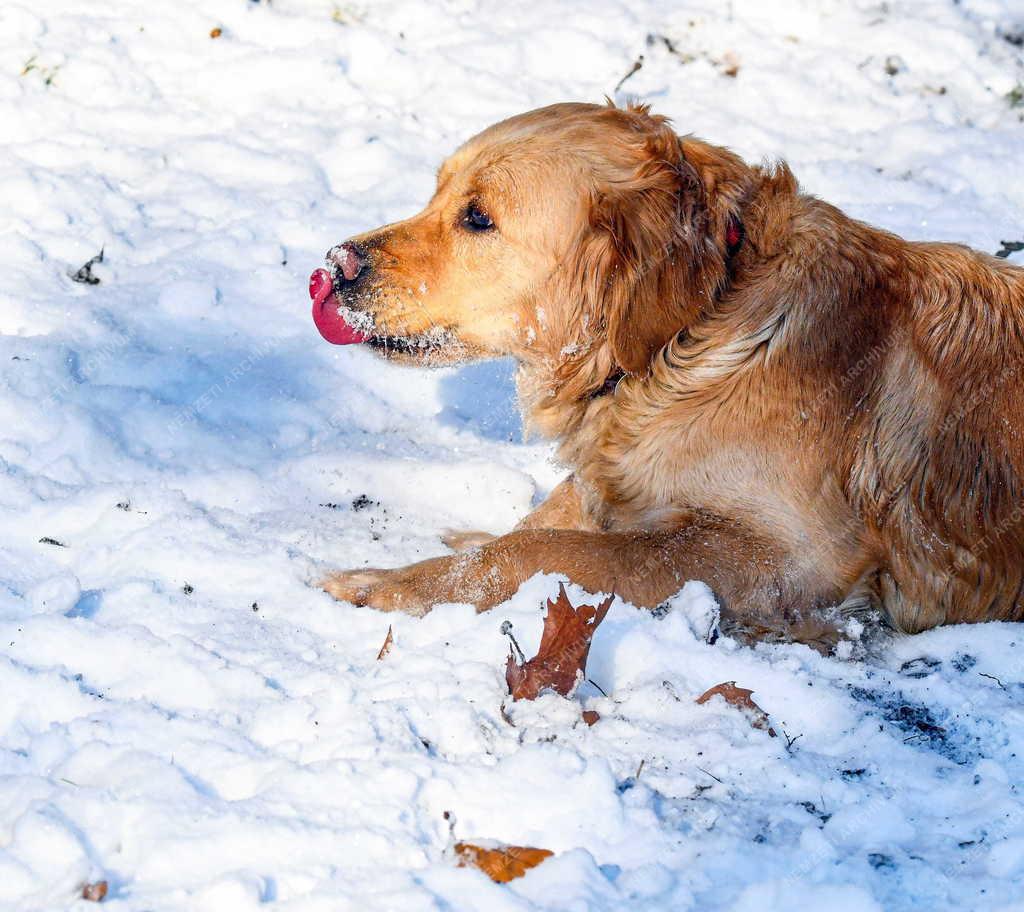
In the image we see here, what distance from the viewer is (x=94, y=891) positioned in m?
2.22

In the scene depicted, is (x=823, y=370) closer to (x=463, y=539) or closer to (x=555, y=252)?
(x=555, y=252)

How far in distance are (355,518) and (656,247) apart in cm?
151

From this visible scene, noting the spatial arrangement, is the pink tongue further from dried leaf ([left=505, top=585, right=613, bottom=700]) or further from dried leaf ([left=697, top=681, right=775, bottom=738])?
dried leaf ([left=697, top=681, right=775, bottom=738])

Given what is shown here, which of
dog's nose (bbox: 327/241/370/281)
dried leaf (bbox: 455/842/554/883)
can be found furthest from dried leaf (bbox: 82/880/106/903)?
dog's nose (bbox: 327/241/370/281)

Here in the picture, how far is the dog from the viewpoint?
3580mm

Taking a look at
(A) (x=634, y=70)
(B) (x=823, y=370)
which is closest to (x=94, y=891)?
(B) (x=823, y=370)

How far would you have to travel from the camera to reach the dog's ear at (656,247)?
3650 millimetres

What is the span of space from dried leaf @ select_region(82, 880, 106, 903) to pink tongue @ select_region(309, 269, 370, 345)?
2086 millimetres

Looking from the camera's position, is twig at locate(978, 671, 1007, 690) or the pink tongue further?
the pink tongue

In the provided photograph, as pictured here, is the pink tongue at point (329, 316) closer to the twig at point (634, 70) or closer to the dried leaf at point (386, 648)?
the dried leaf at point (386, 648)

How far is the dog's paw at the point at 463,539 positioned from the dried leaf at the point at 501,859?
180 cm

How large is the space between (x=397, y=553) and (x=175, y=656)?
1.15 m

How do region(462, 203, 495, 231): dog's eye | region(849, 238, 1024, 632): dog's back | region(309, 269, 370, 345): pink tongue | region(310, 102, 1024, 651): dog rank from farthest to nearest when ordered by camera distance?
region(309, 269, 370, 345): pink tongue, region(462, 203, 495, 231): dog's eye, region(849, 238, 1024, 632): dog's back, region(310, 102, 1024, 651): dog

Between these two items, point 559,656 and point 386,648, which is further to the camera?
point 386,648
